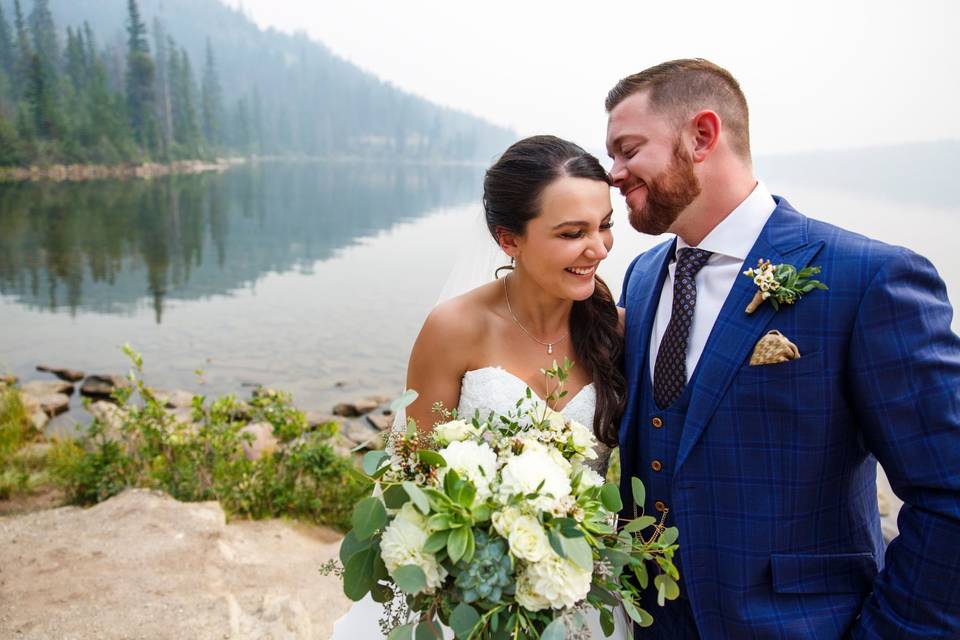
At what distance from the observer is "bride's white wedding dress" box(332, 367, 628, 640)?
2.87m

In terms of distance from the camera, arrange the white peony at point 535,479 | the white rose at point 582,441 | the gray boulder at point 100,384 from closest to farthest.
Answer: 1. the white peony at point 535,479
2. the white rose at point 582,441
3. the gray boulder at point 100,384

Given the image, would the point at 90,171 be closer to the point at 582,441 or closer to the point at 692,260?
the point at 692,260

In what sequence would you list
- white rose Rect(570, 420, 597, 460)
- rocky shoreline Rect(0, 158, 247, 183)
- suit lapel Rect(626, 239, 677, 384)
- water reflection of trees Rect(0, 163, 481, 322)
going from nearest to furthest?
1. white rose Rect(570, 420, 597, 460)
2. suit lapel Rect(626, 239, 677, 384)
3. water reflection of trees Rect(0, 163, 481, 322)
4. rocky shoreline Rect(0, 158, 247, 183)

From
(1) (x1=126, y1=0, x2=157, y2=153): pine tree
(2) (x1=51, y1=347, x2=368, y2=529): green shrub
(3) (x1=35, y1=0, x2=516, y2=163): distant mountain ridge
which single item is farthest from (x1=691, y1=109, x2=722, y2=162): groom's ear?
(3) (x1=35, y1=0, x2=516, y2=163): distant mountain ridge

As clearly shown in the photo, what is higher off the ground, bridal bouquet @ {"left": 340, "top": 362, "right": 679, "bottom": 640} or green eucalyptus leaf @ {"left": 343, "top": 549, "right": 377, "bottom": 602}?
bridal bouquet @ {"left": 340, "top": 362, "right": 679, "bottom": 640}

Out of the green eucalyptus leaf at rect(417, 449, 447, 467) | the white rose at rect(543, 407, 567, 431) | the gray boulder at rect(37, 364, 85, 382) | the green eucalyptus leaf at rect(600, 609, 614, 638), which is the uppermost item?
the green eucalyptus leaf at rect(417, 449, 447, 467)

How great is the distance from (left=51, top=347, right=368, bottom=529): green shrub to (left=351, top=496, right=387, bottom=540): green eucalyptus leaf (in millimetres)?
4122

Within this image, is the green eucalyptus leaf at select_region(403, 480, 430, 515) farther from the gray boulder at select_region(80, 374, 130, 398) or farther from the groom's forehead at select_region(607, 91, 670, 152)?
the gray boulder at select_region(80, 374, 130, 398)

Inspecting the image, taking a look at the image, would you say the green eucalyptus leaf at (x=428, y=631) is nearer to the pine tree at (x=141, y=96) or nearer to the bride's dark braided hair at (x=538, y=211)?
the bride's dark braided hair at (x=538, y=211)

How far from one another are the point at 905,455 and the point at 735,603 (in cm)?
71

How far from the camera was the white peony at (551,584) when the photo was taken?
1568mm

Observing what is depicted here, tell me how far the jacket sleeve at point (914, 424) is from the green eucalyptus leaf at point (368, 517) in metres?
1.44

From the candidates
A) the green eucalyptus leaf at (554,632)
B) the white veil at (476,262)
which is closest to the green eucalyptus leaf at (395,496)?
the green eucalyptus leaf at (554,632)

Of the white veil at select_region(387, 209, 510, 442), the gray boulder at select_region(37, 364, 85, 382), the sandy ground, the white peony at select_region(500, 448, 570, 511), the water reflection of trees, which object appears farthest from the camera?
the water reflection of trees
